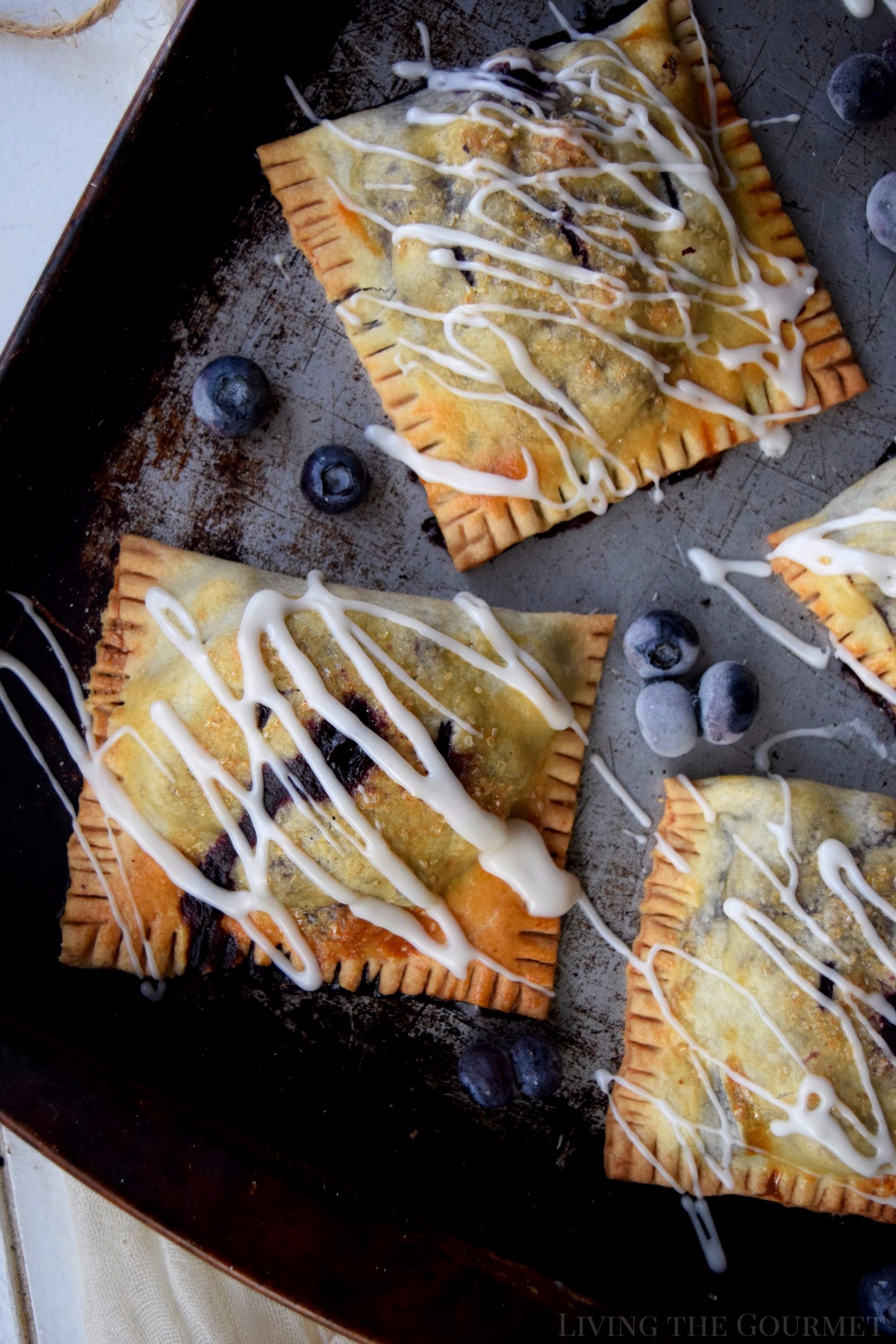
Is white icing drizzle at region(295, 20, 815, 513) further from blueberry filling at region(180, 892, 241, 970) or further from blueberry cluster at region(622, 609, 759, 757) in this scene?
blueberry filling at region(180, 892, 241, 970)

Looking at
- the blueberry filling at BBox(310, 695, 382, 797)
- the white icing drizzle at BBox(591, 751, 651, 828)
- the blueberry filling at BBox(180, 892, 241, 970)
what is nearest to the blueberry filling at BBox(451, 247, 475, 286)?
the blueberry filling at BBox(310, 695, 382, 797)

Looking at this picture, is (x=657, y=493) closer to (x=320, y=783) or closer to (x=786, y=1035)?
(x=320, y=783)

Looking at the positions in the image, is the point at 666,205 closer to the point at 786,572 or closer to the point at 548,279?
the point at 548,279

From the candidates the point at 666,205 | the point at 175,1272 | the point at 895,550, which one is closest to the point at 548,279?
the point at 666,205

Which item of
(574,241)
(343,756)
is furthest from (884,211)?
(343,756)

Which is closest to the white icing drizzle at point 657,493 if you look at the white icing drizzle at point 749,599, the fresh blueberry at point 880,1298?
the white icing drizzle at point 749,599
